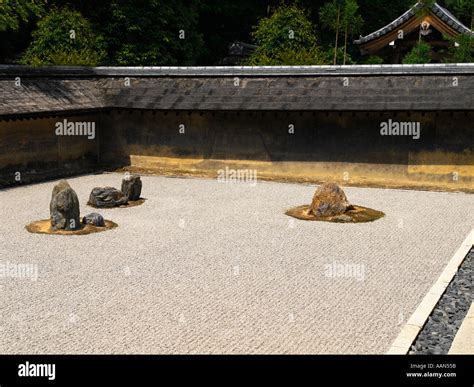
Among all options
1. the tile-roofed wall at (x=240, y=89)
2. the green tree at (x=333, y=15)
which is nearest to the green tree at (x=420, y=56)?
the green tree at (x=333, y=15)

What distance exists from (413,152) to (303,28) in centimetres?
1783

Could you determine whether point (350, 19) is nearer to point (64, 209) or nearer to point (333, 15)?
point (333, 15)

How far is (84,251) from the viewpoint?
1411cm

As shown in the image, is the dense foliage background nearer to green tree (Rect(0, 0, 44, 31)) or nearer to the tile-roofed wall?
green tree (Rect(0, 0, 44, 31))

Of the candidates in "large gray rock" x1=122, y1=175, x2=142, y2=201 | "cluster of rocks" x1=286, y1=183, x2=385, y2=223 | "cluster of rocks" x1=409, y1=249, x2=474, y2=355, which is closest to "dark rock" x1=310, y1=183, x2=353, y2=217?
"cluster of rocks" x1=286, y1=183, x2=385, y2=223

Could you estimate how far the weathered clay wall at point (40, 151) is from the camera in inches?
891

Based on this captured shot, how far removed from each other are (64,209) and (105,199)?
3.15 meters

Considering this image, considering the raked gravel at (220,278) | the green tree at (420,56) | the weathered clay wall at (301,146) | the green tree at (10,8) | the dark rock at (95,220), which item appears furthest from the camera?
the green tree at (420,56)

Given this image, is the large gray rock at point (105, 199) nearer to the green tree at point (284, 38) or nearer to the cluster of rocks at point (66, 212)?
the cluster of rocks at point (66, 212)

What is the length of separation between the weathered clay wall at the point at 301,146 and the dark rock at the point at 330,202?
6.03m

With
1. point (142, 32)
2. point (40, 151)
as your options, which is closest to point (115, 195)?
point (40, 151)

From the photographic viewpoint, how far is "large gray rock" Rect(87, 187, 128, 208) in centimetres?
1884
